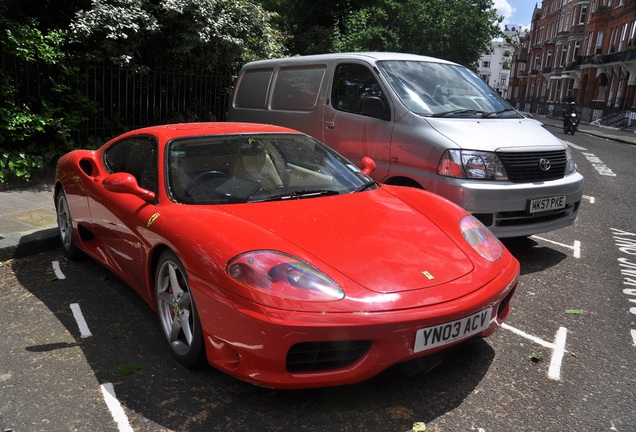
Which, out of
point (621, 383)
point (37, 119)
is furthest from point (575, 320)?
point (37, 119)

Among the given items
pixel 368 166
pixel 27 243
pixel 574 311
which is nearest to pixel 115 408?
pixel 368 166

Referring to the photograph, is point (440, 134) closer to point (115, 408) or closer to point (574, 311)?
point (574, 311)

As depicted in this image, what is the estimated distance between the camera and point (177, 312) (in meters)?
3.12

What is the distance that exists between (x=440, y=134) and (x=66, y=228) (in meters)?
3.51

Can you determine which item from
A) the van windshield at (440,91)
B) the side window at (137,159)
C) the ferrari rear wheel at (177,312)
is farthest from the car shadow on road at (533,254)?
the side window at (137,159)

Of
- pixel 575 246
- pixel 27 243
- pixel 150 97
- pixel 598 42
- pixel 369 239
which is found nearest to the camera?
pixel 369 239

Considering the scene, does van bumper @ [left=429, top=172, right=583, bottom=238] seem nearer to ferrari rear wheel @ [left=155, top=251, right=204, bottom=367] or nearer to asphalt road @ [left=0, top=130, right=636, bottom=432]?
asphalt road @ [left=0, top=130, right=636, bottom=432]

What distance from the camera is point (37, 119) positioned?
24.2 ft

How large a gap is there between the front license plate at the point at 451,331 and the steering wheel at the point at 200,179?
5.62ft

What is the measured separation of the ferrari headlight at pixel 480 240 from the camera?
127 inches

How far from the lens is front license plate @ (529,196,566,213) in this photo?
194 inches

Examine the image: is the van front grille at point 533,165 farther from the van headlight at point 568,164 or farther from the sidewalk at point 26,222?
the sidewalk at point 26,222

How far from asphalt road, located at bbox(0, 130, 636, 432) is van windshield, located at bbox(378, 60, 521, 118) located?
6.42 ft

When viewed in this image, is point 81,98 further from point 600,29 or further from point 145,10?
point 600,29
